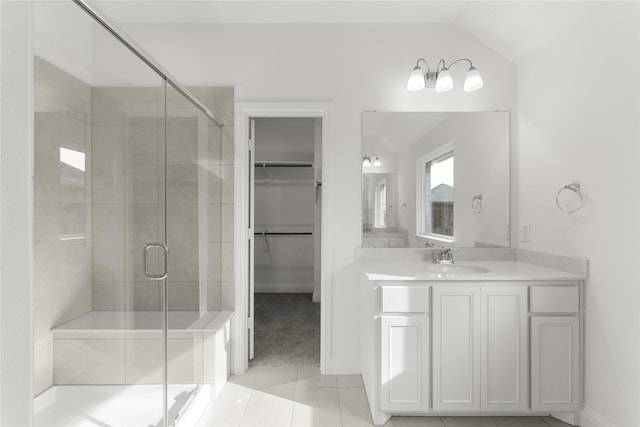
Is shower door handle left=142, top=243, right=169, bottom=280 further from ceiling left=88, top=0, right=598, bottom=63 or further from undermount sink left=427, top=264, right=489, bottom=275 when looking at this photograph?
ceiling left=88, top=0, right=598, bottom=63

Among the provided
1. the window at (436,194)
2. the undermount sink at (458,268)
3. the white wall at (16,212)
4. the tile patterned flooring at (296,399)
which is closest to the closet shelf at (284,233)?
the tile patterned flooring at (296,399)

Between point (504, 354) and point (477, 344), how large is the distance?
0.16 meters

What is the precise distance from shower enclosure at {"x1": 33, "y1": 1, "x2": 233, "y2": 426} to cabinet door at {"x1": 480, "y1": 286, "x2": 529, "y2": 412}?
65.2 inches

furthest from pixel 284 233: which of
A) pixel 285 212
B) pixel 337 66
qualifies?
pixel 337 66

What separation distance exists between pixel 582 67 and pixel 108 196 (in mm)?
2540

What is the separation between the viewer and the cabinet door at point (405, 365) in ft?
6.41

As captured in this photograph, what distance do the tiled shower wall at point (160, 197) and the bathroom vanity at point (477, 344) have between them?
1205mm

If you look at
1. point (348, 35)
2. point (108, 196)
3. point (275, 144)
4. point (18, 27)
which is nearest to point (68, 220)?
point (108, 196)

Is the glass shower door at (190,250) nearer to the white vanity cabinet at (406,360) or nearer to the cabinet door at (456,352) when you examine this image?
the white vanity cabinet at (406,360)

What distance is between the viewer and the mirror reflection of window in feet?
8.77

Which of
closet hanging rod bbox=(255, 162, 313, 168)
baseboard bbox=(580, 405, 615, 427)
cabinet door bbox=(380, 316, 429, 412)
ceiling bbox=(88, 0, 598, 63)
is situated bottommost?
baseboard bbox=(580, 405, 615, 427)

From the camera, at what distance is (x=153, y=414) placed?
1690 mm

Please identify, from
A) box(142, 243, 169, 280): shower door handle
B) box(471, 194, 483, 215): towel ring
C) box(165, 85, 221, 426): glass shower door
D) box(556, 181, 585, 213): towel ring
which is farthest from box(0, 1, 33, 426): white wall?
box(471, 194, 483, 215): towel ring

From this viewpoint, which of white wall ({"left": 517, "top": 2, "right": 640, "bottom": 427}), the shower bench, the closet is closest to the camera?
the shower bench
